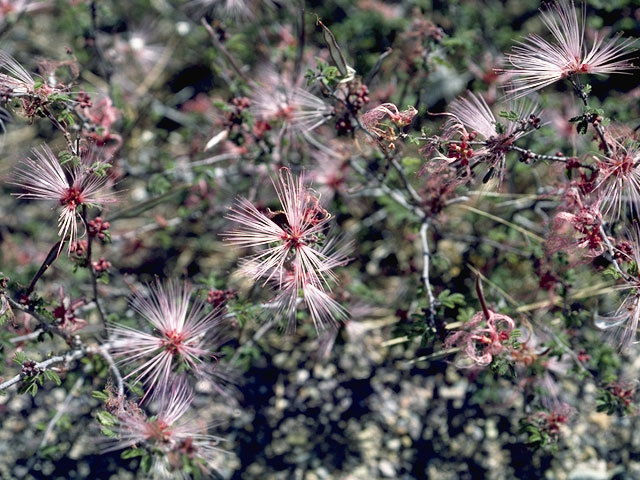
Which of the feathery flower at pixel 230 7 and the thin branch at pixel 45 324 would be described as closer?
the thin branch at pixel 45 324

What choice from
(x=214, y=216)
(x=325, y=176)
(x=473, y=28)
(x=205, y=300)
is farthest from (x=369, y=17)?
(x=205, y=300)

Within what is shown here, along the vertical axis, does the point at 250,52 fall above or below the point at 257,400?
above

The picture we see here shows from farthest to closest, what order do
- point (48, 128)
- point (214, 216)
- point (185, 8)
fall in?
point (48, 128) < point (185, 8) < point (214, 216)

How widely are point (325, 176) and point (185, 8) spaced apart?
71.1 inches

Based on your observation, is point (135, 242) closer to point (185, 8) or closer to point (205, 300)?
point (205, 300)

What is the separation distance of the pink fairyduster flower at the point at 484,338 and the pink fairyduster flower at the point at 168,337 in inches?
41.7

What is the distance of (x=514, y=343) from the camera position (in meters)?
2.29

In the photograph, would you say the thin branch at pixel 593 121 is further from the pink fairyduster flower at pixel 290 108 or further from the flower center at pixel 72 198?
the flower center at pixel 72 198

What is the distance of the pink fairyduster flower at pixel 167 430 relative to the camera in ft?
7.73

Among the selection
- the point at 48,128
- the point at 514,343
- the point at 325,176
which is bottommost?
the point at 514,343

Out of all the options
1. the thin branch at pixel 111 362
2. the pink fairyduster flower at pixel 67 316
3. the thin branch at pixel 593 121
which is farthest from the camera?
the pink fairyduster flower at pixel 67 316

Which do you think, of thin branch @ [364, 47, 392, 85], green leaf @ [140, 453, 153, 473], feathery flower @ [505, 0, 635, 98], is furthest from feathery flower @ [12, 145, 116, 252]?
feathery flower @ [505, 0, 635, 98]

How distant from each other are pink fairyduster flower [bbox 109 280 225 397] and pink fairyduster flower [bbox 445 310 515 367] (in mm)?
1059

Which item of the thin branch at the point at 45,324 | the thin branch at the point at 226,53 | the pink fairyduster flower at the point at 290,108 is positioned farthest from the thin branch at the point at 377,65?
the thin branch at the point at 45,324
